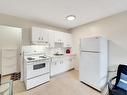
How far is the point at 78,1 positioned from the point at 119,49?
1944 millimetres

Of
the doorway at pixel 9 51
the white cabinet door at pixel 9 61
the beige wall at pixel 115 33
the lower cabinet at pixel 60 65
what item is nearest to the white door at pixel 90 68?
the beige wall at pixel 115 33

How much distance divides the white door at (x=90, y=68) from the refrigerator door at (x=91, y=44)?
152 mm

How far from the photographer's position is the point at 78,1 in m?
2.10

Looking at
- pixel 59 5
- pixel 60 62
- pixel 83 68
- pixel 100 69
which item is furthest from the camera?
pixel 60 62

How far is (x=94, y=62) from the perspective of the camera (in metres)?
2.73

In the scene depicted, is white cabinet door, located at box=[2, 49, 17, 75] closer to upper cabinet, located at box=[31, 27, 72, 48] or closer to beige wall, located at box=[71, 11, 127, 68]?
upper cabinet, located at box=[31, 27, 72, 48]

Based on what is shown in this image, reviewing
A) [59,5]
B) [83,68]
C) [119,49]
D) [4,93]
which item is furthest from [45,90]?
[119,49]

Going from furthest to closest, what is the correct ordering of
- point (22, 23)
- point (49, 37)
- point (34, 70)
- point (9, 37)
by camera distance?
point (9, 37)
point (49, 37)
point (22, 23)
point (34, 70)

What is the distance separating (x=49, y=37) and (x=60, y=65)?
51.7 inches

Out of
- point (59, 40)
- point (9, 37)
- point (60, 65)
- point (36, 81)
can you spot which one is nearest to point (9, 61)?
point (9, 37)

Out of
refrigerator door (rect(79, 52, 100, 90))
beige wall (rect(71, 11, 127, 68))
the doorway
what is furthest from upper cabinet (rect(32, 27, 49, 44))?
beige wall (rect(71, 11, 127, 68))

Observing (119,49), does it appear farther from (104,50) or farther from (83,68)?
(83,68)

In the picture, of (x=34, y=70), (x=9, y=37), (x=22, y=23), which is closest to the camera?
(x=34, y=70)

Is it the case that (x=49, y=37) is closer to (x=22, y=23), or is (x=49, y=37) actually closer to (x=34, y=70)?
(x=22, y=23)
